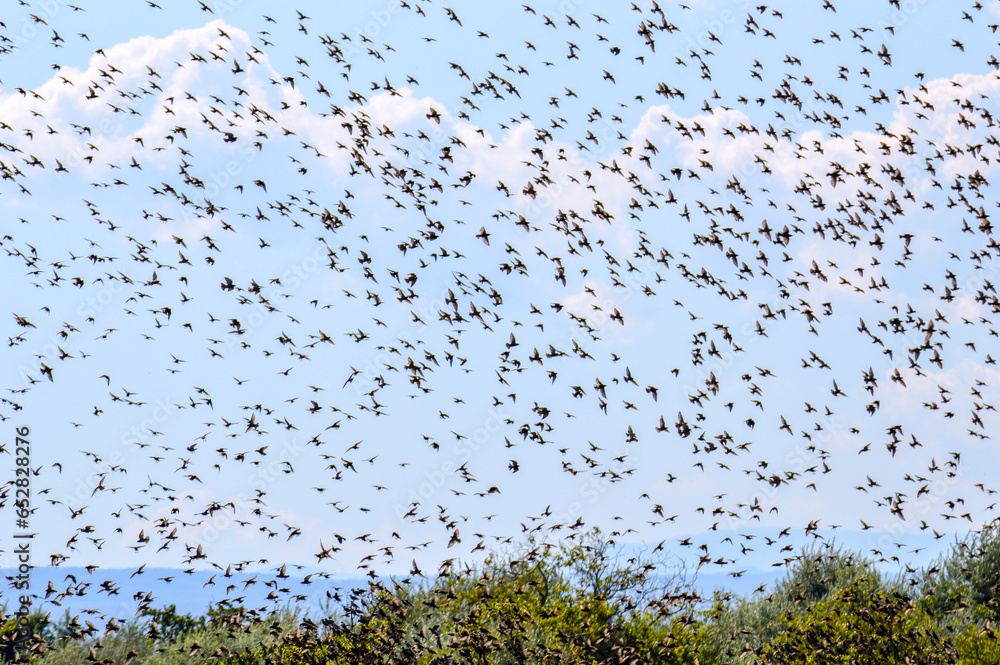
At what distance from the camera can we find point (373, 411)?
87.0ft

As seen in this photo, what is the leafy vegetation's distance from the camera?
22.2 m

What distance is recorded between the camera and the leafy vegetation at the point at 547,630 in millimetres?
22172

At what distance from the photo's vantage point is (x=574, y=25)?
100ft

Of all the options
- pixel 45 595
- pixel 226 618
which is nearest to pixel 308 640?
pixel 226 618

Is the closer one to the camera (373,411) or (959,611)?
(373,411)

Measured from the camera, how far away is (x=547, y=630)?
24125mm

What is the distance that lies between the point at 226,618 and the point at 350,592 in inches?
165

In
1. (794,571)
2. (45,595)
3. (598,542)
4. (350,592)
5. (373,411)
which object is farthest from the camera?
(794,571)

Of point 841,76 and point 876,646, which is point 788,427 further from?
point 841,76

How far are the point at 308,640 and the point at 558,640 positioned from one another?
6.36 meters

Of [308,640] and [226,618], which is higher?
[308,640]

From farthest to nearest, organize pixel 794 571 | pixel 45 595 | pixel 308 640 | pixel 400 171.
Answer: pixel 794 571, pixel 400 171, pixel 308 640, pixel 45 595

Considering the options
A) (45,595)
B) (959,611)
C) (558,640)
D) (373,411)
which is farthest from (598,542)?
(45,595)

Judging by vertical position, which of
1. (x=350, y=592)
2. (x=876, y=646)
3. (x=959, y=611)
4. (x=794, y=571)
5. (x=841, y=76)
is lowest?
(x=794, y=571)
